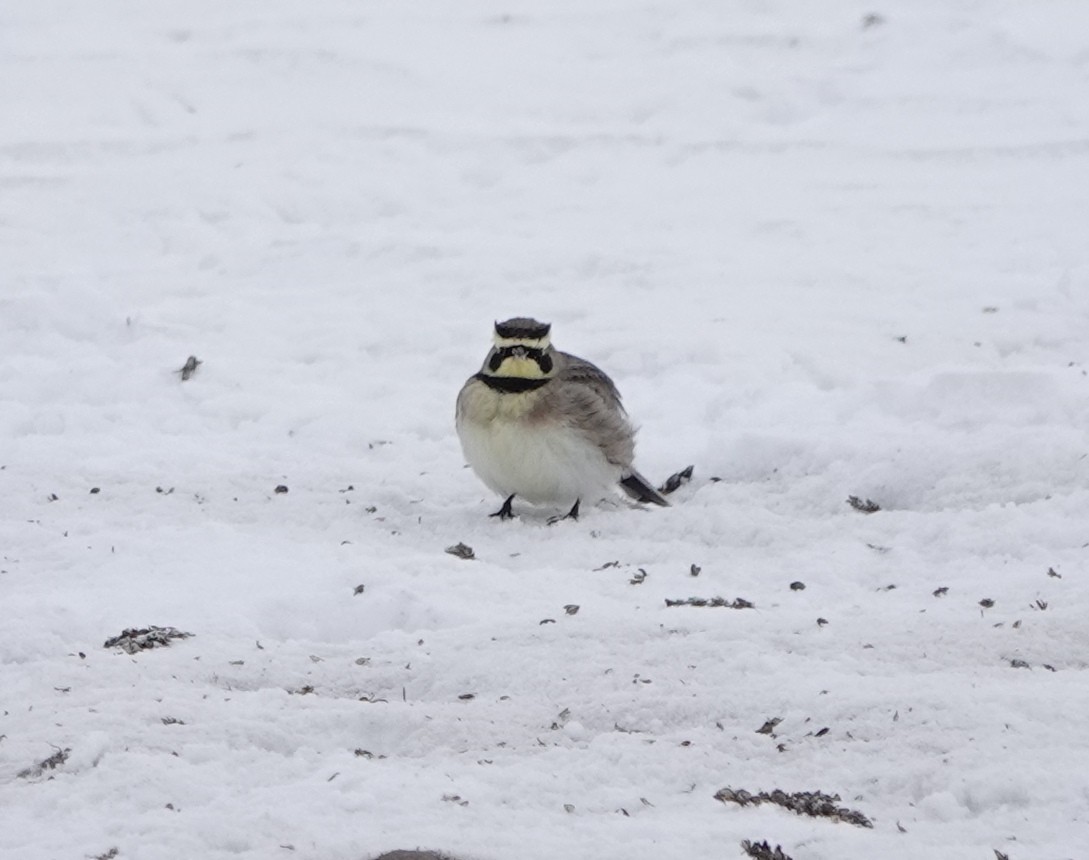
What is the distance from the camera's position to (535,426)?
6551mm

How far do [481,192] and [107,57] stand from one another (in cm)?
343

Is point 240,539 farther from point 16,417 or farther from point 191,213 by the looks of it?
point 191,213

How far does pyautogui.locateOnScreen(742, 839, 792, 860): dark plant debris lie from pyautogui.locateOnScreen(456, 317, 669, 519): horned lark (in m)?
3.17

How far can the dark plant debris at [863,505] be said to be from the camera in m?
6.35

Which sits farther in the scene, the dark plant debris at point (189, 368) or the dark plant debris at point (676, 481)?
the dark plant debris at point (189, 368)

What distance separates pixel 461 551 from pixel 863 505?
1544 mm

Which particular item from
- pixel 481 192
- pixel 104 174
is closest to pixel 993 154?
pixel 481 192

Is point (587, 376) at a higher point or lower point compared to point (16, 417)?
higher

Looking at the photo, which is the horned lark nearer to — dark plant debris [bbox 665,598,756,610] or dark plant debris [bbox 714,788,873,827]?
dark plant debris [bbox 665,598,756,610]

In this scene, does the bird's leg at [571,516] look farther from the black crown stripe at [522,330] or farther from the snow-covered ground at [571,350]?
the black crown stripe at [522,330]

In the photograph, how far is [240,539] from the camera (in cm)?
600

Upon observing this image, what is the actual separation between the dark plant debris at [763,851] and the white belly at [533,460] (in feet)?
10.4

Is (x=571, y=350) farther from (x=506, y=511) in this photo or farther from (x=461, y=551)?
(x=461, y=551)

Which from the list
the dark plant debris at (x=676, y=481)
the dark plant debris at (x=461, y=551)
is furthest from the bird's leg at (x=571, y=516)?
the dark plant debris at (x=461, y=551)
